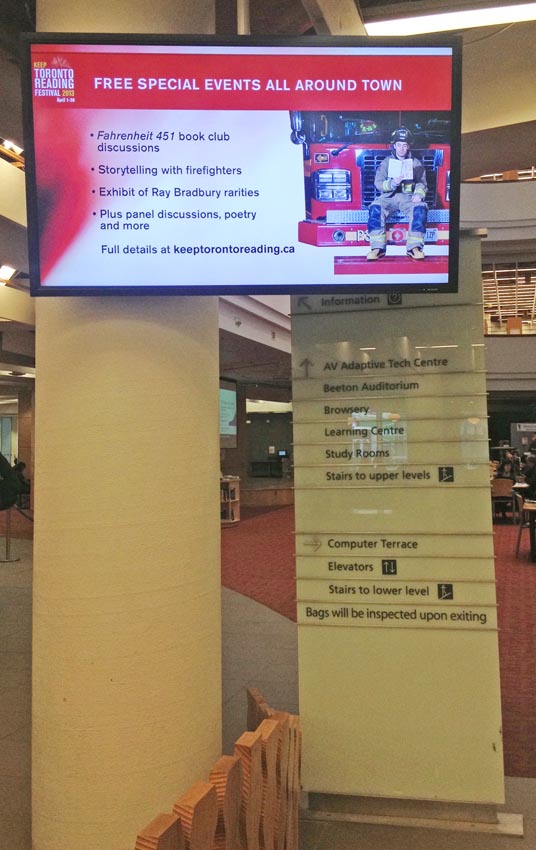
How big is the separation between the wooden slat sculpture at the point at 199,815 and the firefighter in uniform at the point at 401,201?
1789mm

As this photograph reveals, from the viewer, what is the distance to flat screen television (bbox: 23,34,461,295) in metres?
2.25

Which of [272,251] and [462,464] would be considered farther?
[462,464]

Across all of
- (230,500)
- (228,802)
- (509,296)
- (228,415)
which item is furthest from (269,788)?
(509,296)

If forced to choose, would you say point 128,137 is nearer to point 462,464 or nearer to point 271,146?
point 271,146

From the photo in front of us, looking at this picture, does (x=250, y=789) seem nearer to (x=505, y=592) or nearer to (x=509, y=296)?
(x=505, y=592)

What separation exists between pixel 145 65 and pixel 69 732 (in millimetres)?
2373

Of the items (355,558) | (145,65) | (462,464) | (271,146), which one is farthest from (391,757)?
(145,65)

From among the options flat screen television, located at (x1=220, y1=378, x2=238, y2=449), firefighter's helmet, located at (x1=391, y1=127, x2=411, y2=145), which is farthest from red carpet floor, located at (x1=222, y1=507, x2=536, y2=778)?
flat screen television, located at (x1=220, y1=378, x2=238, y2=449)

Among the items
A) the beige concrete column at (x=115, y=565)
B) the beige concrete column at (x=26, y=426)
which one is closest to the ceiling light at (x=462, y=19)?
the beige concrete column at (x=115, y=565)

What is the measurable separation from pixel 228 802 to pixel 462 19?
3660 millimetres

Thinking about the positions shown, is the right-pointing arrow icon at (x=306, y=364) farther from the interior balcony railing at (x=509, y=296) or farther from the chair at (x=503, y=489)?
the interior balcony railing at (x=509, y=296)

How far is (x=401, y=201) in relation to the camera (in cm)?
235

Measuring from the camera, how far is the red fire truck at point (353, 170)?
2.31 meters

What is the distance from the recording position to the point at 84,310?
2422 mm
